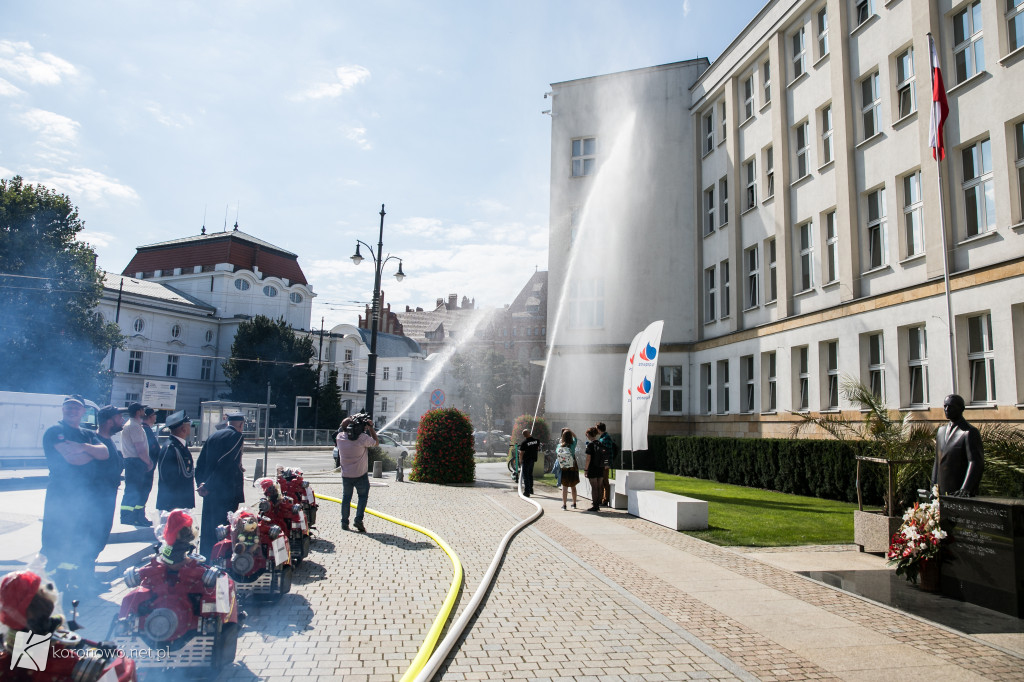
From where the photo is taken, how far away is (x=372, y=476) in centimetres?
2322

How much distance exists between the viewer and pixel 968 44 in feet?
54.0

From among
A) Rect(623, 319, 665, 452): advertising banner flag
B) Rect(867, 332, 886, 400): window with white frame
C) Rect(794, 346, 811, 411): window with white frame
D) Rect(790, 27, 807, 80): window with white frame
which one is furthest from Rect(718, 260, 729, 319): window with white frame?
Rect(623, 319, 665, 452): advertising banner flag

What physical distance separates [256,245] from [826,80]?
64593 mm

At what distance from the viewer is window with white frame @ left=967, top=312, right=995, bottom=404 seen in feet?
49.8

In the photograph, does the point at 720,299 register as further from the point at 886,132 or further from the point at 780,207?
the point at 886,132

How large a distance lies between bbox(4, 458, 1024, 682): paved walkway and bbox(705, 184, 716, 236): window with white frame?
74.4 feet

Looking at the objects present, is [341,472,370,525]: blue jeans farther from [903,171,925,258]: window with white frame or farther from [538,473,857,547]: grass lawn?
[903,171,925,258]: window with white frame

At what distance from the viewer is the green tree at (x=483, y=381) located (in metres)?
77.9

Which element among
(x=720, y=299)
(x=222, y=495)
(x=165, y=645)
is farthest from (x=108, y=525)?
(x=720, y=299)

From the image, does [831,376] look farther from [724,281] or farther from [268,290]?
[268,290]

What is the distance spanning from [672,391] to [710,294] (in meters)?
4.83

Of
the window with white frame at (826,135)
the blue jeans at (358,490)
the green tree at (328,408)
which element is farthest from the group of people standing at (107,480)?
the green tree at (328,408)

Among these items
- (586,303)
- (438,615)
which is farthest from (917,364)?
(586,303)

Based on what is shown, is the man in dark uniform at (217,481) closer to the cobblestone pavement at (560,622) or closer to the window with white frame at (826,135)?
the cobblestone pavement at (560,622)
